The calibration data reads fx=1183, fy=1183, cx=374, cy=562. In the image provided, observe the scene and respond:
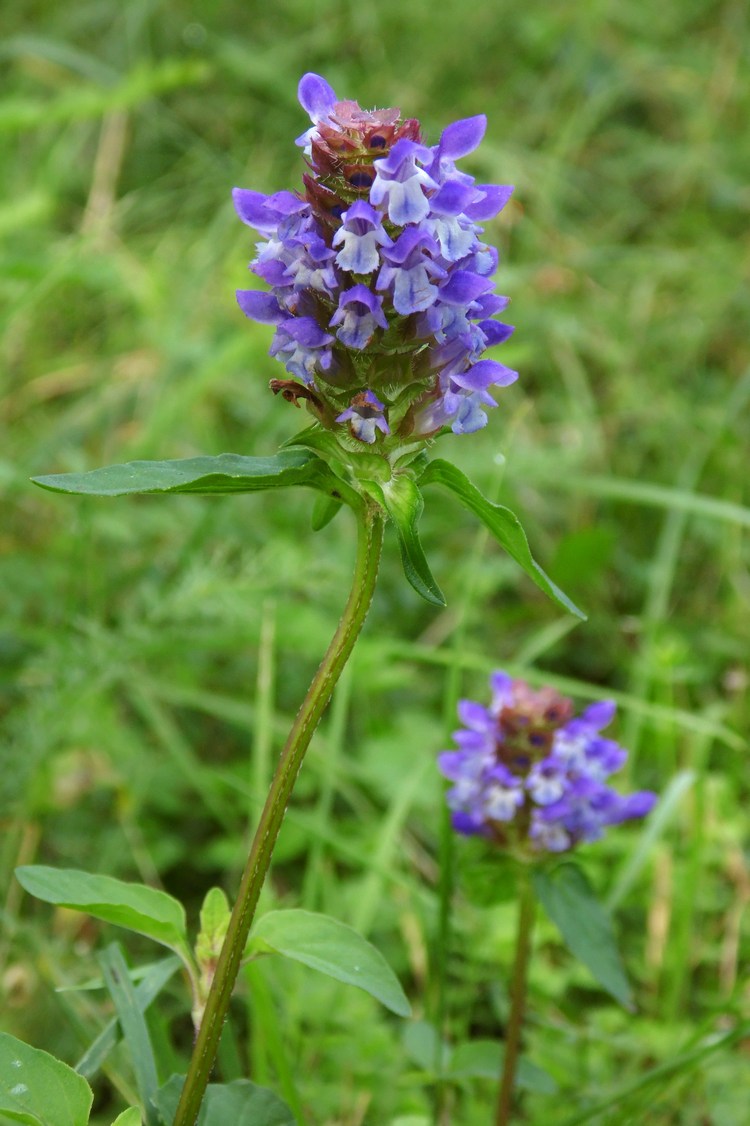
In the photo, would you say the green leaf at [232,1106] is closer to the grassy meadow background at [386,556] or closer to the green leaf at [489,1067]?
the grassy meadow background at [386,556]

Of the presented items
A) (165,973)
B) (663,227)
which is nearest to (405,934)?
(165,973)

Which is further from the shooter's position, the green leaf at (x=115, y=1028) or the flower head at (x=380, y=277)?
the green leaf at (x=115, y=1028)

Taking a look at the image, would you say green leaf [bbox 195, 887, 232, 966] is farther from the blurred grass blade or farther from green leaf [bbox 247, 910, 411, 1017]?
the blurred grass blade

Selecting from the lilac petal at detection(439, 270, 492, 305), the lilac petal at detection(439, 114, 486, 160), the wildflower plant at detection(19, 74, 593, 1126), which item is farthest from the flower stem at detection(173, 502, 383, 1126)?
the lilac petal at detection(439, 114, 486, 160)

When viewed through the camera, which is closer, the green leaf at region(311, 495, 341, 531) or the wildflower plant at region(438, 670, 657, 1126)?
the green leaf at region(311, 495, 341, 531)

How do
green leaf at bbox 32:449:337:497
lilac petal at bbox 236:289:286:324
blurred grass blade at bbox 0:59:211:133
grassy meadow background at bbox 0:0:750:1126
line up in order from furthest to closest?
blurred grass blade at bbox 0:59:211:133 → grassy meadow background at bbox 0:0:750:1126 → lilac petal at bbox 236:289:286:324 → green leaf at bbox 32:449:337:497

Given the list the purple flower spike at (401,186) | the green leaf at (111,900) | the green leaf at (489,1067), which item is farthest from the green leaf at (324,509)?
the green leaf at (489,1067)
